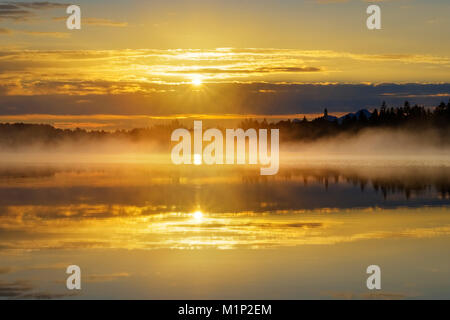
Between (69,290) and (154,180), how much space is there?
108ft

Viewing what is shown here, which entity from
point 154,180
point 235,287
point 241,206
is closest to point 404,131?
point 154,180

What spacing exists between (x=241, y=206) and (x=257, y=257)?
12216 millimetres

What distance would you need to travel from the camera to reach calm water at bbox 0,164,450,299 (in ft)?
53.4

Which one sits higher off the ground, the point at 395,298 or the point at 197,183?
the point at 197,183

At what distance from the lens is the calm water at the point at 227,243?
1627 cm

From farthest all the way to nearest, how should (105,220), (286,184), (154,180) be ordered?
(154,180), (286,184), (105,220)

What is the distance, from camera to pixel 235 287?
53.2 ft

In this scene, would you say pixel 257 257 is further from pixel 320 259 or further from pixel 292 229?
pixel 292 229

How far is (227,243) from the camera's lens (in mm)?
21375

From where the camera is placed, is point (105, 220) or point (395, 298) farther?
point (105, 220)
